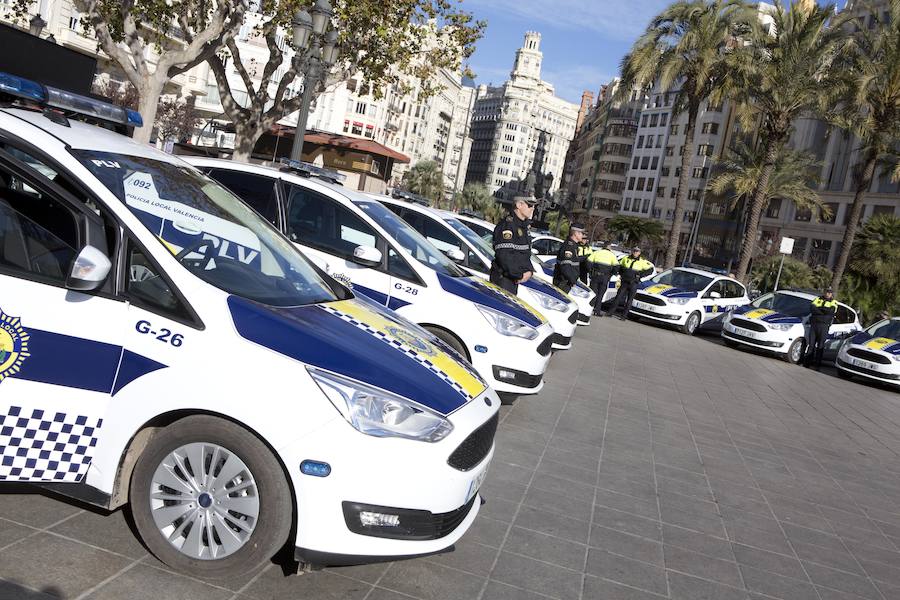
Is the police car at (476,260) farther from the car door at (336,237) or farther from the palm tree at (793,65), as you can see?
the palm tree at (793,65)

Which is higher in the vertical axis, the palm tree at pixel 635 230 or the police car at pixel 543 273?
the palm tree at pixel 635 230

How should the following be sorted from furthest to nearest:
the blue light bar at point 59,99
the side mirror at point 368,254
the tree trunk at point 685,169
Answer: the tree trunk at point 685,169
the side mirror at point 368,254
the blue light bar at point 59,99

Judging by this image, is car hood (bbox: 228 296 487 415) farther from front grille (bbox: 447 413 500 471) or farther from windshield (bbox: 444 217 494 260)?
windshield (bbox: 444 217 494 260)

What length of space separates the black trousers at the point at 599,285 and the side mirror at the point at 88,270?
60.8 feet

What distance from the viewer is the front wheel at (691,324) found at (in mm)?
22969

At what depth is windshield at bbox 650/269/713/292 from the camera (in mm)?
23750

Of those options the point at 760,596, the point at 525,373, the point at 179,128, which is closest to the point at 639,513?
the point at 760,596

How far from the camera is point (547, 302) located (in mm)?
11578

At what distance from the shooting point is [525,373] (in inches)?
300

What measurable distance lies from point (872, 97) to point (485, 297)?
27700 mm

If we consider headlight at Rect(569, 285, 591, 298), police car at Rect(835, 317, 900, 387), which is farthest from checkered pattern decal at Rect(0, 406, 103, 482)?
police car at Rect(835, 317, 900, 387)

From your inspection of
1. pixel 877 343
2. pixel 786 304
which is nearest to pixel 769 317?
pixel 786 304

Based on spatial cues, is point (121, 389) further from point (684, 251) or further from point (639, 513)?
point (684, 251)

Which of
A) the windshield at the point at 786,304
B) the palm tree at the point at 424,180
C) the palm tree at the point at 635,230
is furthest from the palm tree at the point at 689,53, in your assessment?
the palm tree at the point at 424,180
